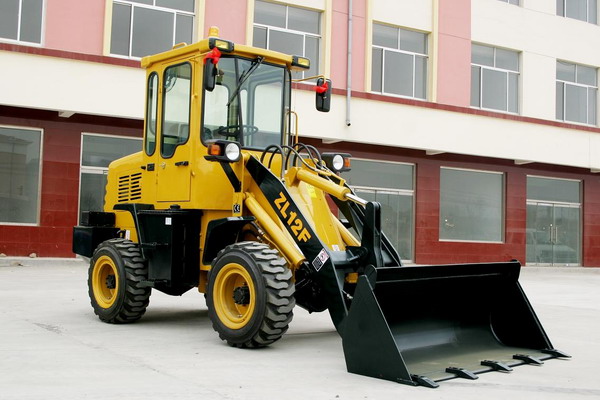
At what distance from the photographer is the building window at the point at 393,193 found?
24.0 metres

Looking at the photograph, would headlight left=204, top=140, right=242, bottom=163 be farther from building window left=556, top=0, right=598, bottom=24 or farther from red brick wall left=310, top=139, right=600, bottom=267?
building window left=556, top=0, right=598, bottom=24

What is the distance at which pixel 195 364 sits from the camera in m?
6.69

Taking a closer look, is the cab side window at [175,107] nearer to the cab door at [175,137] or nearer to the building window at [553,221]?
the cab door at [175,137]

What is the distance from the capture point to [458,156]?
1014 inches

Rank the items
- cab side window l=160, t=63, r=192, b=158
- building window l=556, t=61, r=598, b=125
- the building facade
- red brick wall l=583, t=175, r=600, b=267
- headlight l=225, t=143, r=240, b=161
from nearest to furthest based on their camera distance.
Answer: headlight l=225, t=143, r=240, b=161, cab side window l=160, t=63, r=192, b=158, the building facade, building window l=556, t=61, r=598, b=125, red brick wall l=583, t=175, r=600, b=267

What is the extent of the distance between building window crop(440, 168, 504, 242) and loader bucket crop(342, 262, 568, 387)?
58.6 ft

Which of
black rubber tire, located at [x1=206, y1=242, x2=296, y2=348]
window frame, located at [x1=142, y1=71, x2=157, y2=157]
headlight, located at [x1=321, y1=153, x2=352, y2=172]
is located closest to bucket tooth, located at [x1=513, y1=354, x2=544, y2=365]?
black rubber tire, located at [x1=206, y1=242, x2=296, y2=348]

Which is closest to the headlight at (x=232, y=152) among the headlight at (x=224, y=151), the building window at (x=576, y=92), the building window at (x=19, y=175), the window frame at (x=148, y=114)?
the headlight at (x=224, y=151)

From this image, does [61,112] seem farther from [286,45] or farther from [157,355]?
[157,355]

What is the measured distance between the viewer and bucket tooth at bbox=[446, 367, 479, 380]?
631 centimetres

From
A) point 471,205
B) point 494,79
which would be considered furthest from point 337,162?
point 494,79

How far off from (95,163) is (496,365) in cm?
1514

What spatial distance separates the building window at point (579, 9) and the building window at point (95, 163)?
56.0ft

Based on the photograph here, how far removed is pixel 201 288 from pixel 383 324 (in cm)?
316
